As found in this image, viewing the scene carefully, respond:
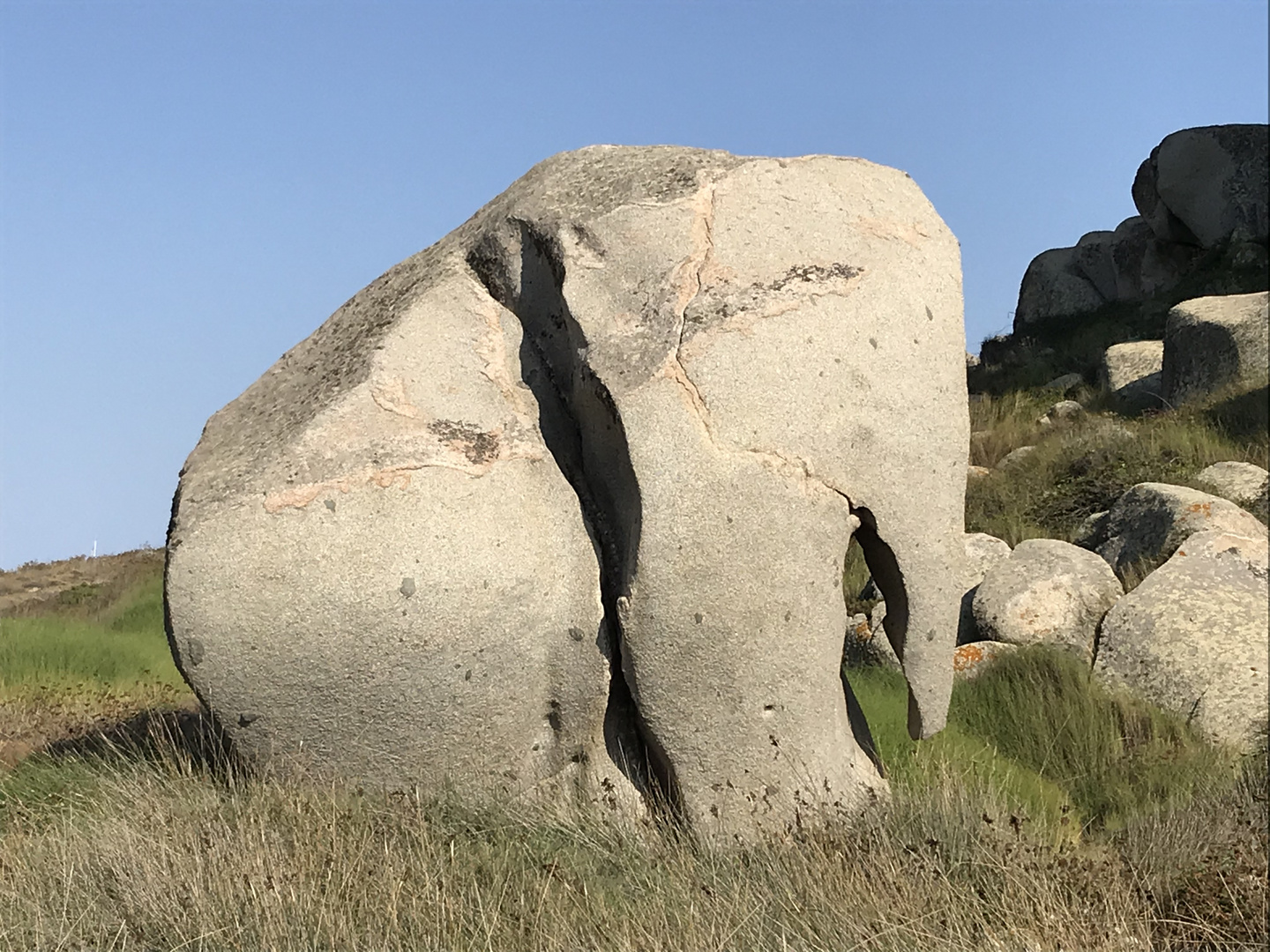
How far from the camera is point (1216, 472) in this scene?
916 centimetres

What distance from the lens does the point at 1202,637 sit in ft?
21.2

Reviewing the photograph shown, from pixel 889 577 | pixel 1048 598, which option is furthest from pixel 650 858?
pixel 1048 598

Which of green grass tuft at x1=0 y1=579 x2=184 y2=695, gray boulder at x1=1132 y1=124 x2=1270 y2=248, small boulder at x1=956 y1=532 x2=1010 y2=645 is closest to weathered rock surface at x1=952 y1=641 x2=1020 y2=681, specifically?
small boulder at x1=956 y1=532 x2=1010 y2=645

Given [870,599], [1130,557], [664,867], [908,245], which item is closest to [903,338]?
[908,245]

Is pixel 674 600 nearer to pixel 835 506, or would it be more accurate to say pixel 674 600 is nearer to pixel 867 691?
pixel 835 506

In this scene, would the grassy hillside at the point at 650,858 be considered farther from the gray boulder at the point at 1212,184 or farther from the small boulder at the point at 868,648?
the gray boulder at the point at 1212,184

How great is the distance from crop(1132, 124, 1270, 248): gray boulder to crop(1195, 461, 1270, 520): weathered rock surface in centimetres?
909

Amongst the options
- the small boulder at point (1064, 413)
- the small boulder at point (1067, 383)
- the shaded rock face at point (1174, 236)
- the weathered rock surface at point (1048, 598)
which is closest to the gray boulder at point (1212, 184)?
the shaded rock face at point (1174, 236)

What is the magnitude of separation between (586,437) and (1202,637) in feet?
11.6

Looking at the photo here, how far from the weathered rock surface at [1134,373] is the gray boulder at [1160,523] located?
200 inches

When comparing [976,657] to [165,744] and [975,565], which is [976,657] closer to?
[975,565]

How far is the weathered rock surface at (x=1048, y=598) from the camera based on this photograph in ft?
23.1

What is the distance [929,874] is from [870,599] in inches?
197

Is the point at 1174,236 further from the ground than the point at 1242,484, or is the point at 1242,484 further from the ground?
the point at 1174,236
